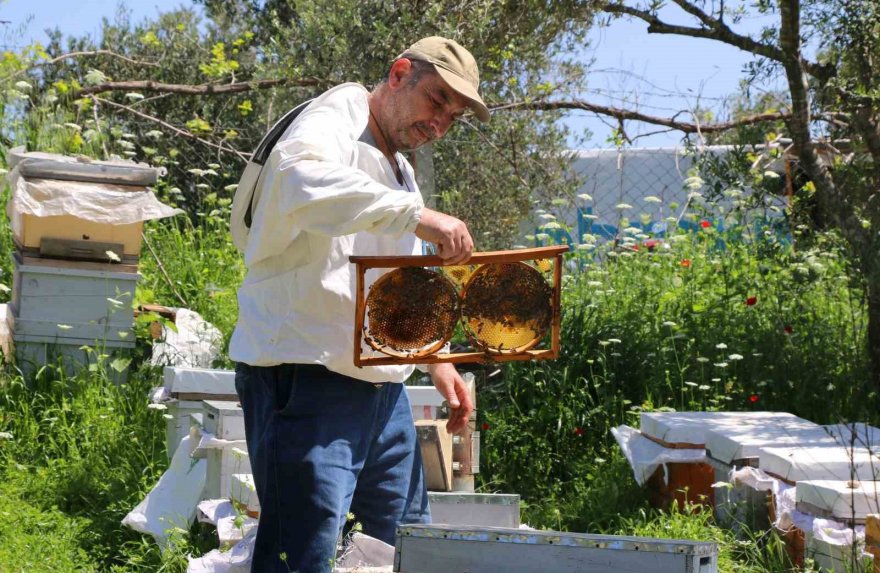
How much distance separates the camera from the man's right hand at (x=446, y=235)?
222 centimetres

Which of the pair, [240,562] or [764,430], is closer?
[240,562]

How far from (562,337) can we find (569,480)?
74 cm

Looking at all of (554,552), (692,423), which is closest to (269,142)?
(554,552)

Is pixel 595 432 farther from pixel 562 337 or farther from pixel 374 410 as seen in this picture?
pixel 374 410

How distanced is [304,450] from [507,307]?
57 cm

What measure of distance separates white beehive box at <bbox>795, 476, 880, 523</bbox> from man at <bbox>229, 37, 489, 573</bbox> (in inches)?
60.9

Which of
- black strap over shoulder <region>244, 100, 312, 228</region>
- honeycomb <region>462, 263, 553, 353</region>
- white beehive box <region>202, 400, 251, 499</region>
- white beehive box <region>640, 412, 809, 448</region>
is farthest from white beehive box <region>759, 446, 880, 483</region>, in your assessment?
black strap over shoulder <region>244, 100, 312, 228</region>

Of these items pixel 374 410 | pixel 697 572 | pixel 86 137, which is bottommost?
pixel 697 572

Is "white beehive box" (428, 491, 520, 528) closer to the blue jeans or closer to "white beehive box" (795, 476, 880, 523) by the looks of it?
the blue jeans

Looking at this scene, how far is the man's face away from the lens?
2.50 m

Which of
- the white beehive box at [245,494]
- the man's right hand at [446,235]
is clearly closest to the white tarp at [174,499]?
the white beehive box at [245,494]

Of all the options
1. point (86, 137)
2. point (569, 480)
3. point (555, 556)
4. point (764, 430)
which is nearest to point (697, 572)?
point (555, 556)

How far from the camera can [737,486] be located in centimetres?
397

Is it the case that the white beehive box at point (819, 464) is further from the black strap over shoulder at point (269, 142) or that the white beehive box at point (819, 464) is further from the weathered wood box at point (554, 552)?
the black strap over shoulder at point (269, 142)
